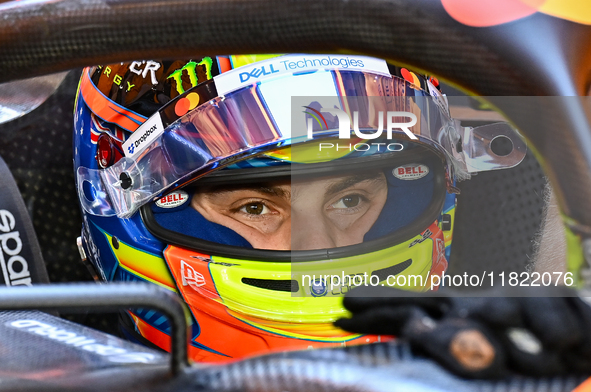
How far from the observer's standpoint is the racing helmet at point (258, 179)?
0.94 metres

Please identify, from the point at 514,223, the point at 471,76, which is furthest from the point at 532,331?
the point at 514,223

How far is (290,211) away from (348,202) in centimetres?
16

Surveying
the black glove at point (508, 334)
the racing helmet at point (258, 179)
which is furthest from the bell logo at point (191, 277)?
the black glove at point (508, 334)

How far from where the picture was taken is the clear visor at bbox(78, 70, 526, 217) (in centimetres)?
93

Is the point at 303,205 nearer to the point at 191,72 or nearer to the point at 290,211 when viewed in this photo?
the point at 290,211

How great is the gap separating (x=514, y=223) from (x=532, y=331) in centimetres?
108

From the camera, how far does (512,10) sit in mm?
368

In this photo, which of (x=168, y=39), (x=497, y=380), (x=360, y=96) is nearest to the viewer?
(x=497, y=380)

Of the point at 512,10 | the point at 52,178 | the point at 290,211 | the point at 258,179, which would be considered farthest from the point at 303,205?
the point at 512,10

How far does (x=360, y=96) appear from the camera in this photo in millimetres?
950

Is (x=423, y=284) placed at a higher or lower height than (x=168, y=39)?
lower

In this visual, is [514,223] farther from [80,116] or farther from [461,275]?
[80,116]

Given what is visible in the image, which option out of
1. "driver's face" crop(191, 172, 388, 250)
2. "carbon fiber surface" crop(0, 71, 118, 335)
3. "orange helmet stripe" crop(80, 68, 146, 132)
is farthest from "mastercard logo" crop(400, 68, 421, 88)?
"carbon fiber surface" crop(0, 71, 118, 335)

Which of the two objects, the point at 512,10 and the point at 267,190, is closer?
the point at 512,10
